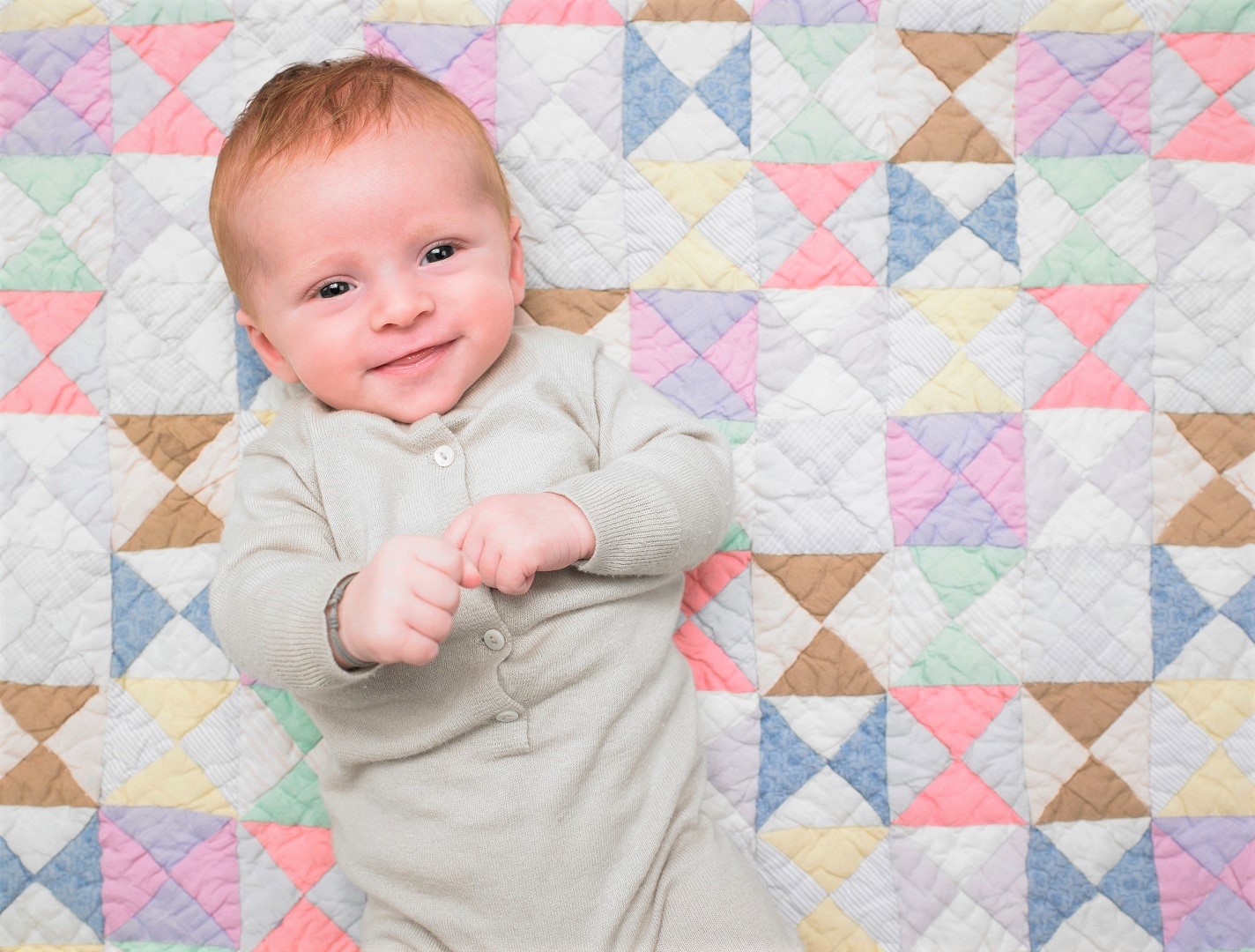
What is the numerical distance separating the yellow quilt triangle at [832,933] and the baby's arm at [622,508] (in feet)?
1.66

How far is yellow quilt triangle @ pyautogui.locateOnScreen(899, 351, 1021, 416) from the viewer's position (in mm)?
1230

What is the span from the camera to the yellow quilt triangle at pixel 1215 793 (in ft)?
4.00

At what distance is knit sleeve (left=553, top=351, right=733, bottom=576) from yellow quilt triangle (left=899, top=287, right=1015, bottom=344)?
343 mm

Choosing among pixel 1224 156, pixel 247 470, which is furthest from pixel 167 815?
pixel 1224 156

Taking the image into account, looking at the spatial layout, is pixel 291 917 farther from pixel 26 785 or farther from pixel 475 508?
pixel 475 508

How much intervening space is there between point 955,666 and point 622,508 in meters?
0.53

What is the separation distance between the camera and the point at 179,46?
124cm

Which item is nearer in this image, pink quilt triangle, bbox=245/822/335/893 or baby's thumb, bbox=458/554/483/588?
baby's thumb, bbox=458/554/483/588

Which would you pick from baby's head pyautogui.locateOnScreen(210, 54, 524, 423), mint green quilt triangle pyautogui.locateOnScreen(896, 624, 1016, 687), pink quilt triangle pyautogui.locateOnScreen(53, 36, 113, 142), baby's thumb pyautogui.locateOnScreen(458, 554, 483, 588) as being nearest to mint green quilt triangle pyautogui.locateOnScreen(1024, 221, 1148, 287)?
mint green quilt triangle pyautogui.locateOnScreen(896, 624, 1016, 687)

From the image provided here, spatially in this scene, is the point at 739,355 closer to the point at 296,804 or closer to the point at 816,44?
the point at 816,44

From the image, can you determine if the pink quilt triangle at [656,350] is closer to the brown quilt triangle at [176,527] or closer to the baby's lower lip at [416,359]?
the baby's lower lip at [416,359]

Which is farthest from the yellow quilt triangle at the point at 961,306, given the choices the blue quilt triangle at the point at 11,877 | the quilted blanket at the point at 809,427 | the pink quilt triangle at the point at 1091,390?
the blue quilt triangle at the point at 11,877

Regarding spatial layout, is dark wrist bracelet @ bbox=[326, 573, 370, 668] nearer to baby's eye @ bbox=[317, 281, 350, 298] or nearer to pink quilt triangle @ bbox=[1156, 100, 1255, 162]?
baby's eye @ bbox=[317, 281, 350, 298]

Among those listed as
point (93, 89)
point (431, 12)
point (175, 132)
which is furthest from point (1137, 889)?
point (93, 89)
